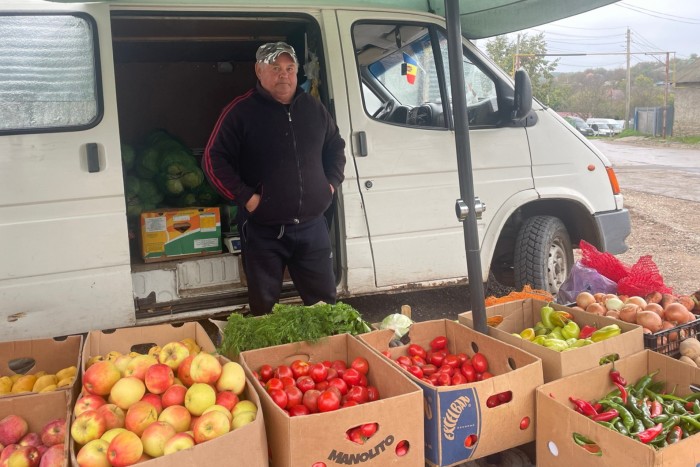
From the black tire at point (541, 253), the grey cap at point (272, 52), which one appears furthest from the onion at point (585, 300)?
the grey cap at point (272, 52)

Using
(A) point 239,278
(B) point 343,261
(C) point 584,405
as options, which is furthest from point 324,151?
(C) point 584,405

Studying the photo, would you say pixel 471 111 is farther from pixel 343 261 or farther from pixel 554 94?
pixel 554 94

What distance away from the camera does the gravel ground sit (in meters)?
7.36

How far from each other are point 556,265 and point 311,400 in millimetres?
3382

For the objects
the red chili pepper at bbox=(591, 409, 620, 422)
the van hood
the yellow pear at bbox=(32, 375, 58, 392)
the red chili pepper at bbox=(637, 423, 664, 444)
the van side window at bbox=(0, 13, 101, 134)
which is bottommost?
the red chili pepper at bbox=(637, 423, 664, 444)

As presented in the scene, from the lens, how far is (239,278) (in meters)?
4.68

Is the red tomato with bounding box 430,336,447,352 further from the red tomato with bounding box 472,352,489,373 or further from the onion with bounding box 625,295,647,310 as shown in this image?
the onion with bounding box 625,295,647,310

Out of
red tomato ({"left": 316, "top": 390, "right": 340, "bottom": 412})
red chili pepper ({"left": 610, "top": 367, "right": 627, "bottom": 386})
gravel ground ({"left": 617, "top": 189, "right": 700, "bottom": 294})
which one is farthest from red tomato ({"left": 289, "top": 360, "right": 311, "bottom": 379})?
gravel ground ({"left": 617, "top": 189, "right": 700, "bottom": 294})

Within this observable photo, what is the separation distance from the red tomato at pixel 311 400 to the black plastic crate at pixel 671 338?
180 centimetres

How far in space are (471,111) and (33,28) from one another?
3090 millimetres

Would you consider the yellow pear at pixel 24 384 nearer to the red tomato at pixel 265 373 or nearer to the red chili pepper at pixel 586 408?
the red tomato at pixel 265 373

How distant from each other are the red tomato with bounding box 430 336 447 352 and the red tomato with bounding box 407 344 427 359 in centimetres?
10

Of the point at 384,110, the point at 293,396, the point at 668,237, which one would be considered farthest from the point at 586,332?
the point at 668,237

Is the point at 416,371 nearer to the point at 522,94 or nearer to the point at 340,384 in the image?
the point at 340,384
